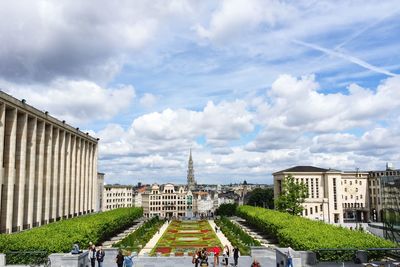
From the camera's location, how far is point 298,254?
2789 centimetres

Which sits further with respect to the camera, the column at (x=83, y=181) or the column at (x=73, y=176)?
the column at (x=83, y=181)

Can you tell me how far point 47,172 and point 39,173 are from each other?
364 cm

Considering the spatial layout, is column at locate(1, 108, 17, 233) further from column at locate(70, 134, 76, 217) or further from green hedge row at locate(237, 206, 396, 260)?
green hedge row at locate(237, 206, 396, 260)

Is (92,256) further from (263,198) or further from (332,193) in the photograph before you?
(263,198)

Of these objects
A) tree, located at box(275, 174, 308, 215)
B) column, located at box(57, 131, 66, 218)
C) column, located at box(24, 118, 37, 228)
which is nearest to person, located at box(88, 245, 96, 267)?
column, located at box(24, 118, 37, 228)

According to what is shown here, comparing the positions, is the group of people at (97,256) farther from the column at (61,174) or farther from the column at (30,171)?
the column at (61,174)

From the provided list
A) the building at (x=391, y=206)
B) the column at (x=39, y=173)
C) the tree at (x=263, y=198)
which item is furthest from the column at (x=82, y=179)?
the tree at (x=263, y=198)

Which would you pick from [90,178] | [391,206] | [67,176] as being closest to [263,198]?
[90,178]

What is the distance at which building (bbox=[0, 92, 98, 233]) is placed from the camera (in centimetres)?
4453

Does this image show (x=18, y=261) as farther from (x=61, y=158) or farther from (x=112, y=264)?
(x=61, y=158)

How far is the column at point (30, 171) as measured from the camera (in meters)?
50.7

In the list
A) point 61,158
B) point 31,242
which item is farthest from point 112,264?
point 61,158

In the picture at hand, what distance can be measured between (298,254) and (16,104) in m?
34.8

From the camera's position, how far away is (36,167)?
5503cm
